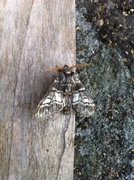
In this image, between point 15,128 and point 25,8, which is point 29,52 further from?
point 15,128

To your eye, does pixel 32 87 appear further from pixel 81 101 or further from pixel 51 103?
pixel 81 101

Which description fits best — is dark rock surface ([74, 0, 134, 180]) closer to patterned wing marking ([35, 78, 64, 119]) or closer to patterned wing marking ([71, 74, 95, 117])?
patterned wing marking ([71, 74, 95, 117])

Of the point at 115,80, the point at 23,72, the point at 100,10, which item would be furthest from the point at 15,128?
the point at 100,10

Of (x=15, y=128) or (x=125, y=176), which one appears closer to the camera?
(x=15, y=128)

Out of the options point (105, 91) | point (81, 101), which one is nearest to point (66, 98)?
point (81, 101)

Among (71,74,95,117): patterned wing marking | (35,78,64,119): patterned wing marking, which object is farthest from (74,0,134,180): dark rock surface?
(35,78,64,119): patterned wing marking

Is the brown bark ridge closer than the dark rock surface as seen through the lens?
Yes

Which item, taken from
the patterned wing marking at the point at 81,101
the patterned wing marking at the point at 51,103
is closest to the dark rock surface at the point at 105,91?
the patterned wing marking at the point at 81,101
